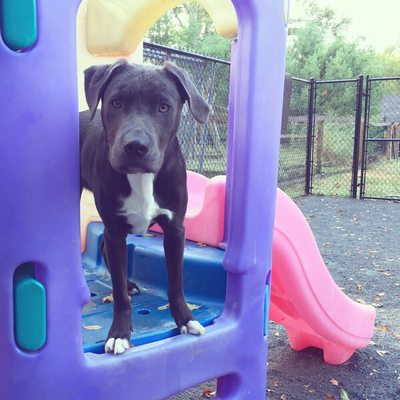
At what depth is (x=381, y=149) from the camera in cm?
1445

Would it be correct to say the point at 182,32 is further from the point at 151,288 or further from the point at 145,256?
the point at 151,288

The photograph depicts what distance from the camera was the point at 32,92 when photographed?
5.17 ft

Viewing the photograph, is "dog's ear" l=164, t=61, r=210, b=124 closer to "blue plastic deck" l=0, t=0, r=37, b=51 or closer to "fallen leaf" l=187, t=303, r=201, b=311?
"blue plastic deck" l=0, t=0, r=37, b=51

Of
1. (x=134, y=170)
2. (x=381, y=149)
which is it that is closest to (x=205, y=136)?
(x=134, y=170)

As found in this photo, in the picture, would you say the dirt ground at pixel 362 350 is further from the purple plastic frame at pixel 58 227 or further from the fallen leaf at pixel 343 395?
the purple plastic frame at pixel 58 227

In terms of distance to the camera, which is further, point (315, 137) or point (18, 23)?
point (315, 137)

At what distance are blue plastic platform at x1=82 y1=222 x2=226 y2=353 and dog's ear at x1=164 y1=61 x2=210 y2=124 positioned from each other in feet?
2.86

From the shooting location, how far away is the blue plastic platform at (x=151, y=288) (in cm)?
214

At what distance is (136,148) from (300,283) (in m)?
1.43

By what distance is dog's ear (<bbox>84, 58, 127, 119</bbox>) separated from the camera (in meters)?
1.96

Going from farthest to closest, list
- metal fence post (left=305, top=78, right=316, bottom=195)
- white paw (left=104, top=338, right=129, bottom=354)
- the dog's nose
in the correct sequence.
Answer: metal fence post (left=305, top=78, right=316, bottom=195), white paw (left=104, top=338, right=129, bottom=354), the dog's nose

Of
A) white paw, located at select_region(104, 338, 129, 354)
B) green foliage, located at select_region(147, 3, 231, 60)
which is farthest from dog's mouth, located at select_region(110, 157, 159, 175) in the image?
green foliage, located at select_region(147, 3, 231, 60)

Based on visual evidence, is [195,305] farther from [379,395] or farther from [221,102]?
[221,102]

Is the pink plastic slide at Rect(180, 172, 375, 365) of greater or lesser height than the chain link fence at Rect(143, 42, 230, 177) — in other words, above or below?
below
